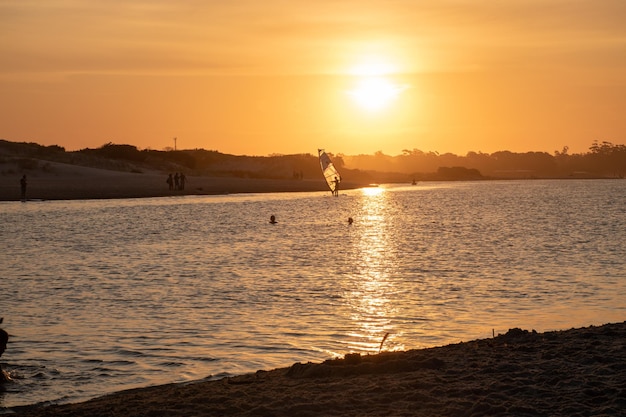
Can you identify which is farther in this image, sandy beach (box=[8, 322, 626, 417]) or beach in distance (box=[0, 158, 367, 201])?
beach in distance (box=[0, 158, 367, 201])

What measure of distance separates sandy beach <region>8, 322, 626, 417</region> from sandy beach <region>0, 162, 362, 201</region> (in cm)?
6580

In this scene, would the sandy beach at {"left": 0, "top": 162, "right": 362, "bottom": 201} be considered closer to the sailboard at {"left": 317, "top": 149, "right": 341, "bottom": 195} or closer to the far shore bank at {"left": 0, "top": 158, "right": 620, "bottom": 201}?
the far shore bank at {"left": 0, "top": 158, "right": 620, "bottom": 201}

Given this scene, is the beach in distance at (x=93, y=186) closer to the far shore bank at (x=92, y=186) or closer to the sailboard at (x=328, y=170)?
the far shore bank at (x=92, y=186)

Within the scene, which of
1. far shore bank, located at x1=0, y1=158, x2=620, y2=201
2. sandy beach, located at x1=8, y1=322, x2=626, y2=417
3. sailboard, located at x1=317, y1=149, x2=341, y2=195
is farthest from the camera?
sailboard, located at x1=317, y1=149, x2=341, y2=195

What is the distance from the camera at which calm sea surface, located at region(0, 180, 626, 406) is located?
13.4 metres

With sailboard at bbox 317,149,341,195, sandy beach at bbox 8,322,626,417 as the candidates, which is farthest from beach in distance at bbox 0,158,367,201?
sandy beach at bbox 8,322,626,417

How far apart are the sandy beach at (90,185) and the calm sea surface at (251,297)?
38.2m

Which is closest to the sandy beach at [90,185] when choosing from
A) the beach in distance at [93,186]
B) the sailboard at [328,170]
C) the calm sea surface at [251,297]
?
the beach in distance at [93,186]

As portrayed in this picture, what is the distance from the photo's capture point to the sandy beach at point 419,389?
914 cm

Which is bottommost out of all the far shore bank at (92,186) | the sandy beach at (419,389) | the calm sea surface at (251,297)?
the calm sea surface at (251,297)

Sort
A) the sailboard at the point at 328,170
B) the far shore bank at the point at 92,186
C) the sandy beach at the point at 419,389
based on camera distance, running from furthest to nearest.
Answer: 1. the sailboard at the point at 328,170
2. the far shore bank at the point at 92,186
3. the sandy beach at the point at 419,389

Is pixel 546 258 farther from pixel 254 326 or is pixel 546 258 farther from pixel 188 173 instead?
pixel 188 173

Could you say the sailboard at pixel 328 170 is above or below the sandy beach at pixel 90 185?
above

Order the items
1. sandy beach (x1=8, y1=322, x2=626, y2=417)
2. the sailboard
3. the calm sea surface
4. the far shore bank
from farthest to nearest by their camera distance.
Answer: the sailboard < the far shore bank < the calm sea surface < sandy beach (x1=8, y1=322, x2=626, y2=417)
